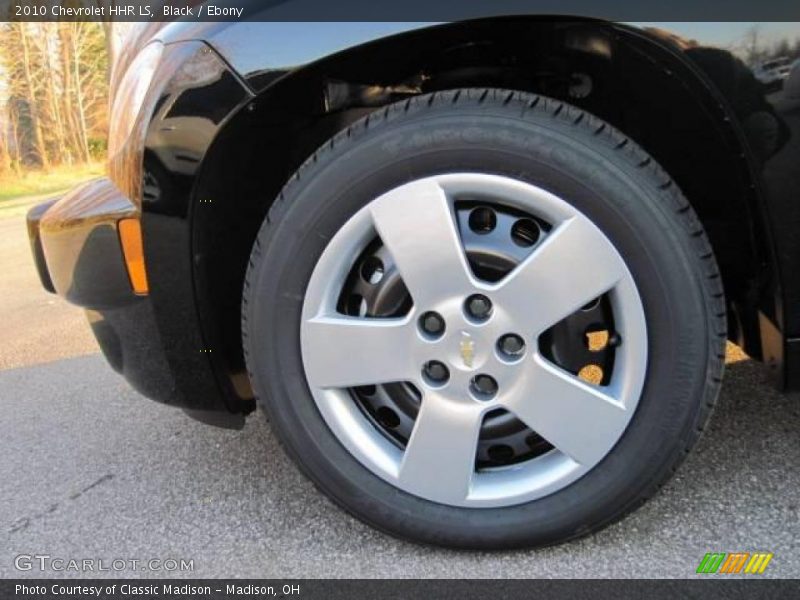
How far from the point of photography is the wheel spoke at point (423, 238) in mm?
1552

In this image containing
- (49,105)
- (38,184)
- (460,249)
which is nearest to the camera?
(460,249)

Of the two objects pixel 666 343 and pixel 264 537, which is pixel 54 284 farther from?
pixel 666 343

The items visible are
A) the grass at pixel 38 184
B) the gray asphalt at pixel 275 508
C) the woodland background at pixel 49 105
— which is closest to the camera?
the gray asphalt at pixel 275 508

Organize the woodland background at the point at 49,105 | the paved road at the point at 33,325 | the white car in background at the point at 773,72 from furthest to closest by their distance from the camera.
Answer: the woodland background at the point at 49,105 < the paved road at the point at 33,325 < the white car in background at the point at 773,72

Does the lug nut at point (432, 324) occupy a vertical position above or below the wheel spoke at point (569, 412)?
above

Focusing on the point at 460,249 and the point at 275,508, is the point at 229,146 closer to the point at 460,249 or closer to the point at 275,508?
the point at 460,249

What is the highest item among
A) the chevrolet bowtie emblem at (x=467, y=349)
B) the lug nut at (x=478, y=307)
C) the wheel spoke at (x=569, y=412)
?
the lug nut at (x=478, y=307)

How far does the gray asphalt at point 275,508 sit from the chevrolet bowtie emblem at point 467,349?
49 centimetres

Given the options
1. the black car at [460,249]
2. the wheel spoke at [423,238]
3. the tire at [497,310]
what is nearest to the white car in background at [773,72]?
the black car at [460,249]

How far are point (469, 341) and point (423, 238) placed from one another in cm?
25

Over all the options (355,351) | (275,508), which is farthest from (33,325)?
(355,351)

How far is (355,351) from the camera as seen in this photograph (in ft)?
5.39

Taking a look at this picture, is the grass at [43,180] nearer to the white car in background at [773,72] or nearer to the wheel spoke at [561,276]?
the wheel spoke at [561,276]

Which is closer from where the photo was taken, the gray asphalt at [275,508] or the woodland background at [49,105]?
the gray asphalt at [275,508]
